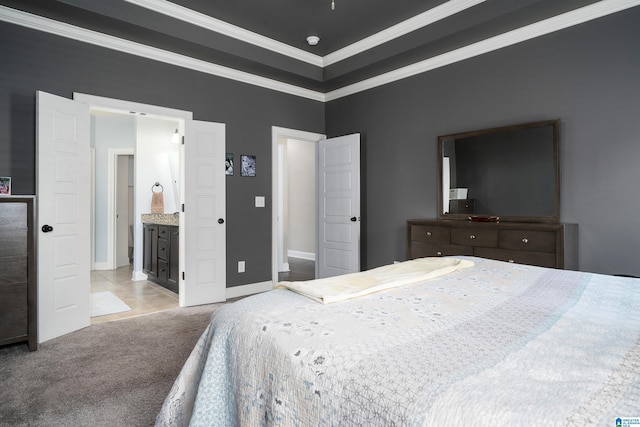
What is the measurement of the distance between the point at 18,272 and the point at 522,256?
3.96 meters

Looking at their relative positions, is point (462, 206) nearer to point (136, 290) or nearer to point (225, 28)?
point (225, 28)

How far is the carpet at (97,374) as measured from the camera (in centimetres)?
191

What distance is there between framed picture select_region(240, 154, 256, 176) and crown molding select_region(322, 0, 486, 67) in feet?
5.16

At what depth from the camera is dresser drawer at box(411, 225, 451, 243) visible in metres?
3.55

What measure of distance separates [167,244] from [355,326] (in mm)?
4185

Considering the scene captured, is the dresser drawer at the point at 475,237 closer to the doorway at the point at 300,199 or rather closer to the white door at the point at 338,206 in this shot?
the white door at the point at 338,206

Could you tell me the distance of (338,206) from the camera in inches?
192

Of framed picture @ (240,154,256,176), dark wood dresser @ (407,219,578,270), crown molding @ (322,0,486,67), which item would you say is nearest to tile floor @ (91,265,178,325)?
framed picture @ (240,154,256,176)

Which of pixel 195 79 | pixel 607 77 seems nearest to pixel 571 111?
pixel 607 77

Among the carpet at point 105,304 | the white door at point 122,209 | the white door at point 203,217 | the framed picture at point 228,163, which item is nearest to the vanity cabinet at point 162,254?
the white door at point 203,217

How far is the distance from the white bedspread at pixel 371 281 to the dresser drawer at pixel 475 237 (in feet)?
4.72

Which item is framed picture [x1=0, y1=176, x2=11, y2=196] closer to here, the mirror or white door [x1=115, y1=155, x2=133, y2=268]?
white door [x1=115, y1=155, x2=133, y2=268]

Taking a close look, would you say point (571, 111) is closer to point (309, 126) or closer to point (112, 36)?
point (309, 126)

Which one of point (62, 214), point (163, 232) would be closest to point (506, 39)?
point (62, 214)
